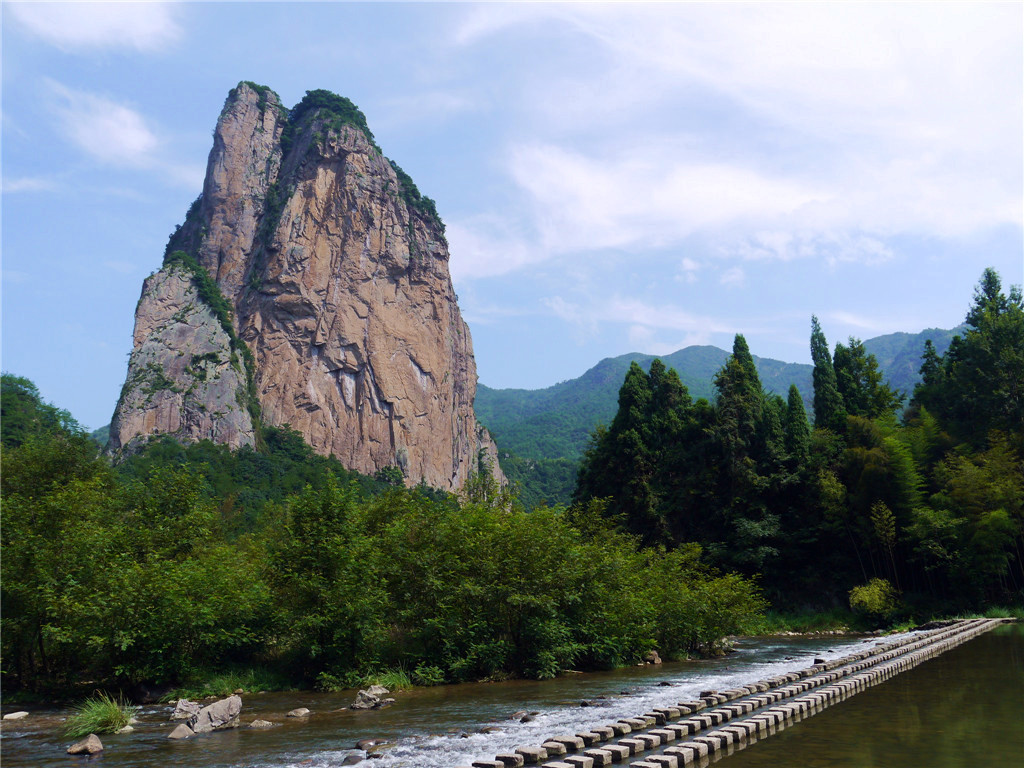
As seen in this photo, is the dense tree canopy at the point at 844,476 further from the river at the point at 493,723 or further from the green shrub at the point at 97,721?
the green shrub at the point at 97,721

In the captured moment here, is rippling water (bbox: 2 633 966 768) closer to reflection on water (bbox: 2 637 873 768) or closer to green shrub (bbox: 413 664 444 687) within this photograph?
reflection on water (bbox: 2 637 873 768)

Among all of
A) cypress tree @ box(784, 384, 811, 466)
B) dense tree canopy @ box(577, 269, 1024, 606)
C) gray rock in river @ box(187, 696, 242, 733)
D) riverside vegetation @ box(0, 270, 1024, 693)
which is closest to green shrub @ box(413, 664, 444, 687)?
riverside vegetation @ box(0, 270, 1024, 693)

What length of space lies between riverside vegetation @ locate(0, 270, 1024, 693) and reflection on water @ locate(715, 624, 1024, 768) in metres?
8.58

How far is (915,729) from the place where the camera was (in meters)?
9.92

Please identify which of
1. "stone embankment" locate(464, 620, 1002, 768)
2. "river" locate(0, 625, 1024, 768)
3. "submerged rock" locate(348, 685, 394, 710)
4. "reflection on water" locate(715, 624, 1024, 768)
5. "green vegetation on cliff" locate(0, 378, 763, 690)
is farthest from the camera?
"green vegetation on cliff" locate(0, 378, 763, 690)

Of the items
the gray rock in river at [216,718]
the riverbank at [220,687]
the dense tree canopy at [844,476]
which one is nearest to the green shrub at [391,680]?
the riverbank at [220,687]

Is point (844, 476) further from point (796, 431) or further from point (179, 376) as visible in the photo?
point (179, 376)

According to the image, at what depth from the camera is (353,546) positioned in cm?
1828

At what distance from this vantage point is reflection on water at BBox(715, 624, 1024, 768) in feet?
27.4

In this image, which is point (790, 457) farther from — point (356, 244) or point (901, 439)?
point (356, 244)

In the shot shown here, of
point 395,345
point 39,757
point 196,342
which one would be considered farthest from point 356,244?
point 39,757

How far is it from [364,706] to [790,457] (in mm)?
30810

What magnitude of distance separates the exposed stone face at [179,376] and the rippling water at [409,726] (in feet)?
256

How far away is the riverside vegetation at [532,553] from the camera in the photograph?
660 inches
